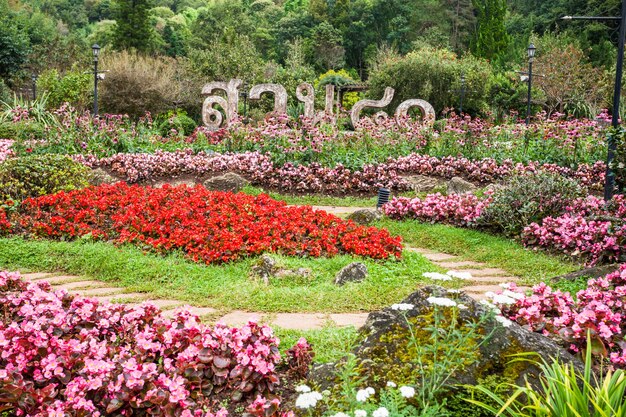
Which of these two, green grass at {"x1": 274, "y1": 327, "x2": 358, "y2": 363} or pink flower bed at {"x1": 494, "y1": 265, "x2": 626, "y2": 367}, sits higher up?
pink flower bed at {"x1": 494, "y1": 265, "x2": 626, "y2": 367}

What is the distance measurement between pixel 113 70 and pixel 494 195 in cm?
1978

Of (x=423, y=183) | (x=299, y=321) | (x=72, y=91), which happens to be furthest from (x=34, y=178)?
(x=72, y=91)

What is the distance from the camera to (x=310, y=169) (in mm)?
11047

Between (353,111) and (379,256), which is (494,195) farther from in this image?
(353,111)

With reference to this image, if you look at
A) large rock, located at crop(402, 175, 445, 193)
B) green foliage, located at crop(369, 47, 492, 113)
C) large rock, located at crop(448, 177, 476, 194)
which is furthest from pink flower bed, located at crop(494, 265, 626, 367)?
green foliage, located at crop(369, 47, 492, 113)

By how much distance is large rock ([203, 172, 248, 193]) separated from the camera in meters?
10.5

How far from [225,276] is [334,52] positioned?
39508mm

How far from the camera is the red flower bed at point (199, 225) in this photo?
5.91 meters

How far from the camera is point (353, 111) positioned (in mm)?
17188

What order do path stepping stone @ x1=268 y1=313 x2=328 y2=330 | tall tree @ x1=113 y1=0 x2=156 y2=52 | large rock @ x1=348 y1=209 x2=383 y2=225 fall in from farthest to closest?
tall tree @ x1=113 y1=0 x2=156 y2=52, large rock @ x1=348 y1=209 x2=383 y2=225, path stepping stone @ x1=268 y1=313 x2=328 y2=330

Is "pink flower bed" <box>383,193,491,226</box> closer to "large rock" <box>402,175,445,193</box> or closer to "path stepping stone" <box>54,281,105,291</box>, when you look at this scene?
"large rock" <box>402,175,445,193</box>

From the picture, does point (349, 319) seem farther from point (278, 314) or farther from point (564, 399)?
point (564, 399)

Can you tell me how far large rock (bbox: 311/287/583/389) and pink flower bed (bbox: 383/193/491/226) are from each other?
511 centimetres

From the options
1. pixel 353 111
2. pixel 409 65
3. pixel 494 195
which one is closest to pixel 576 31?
pixel 409 65
